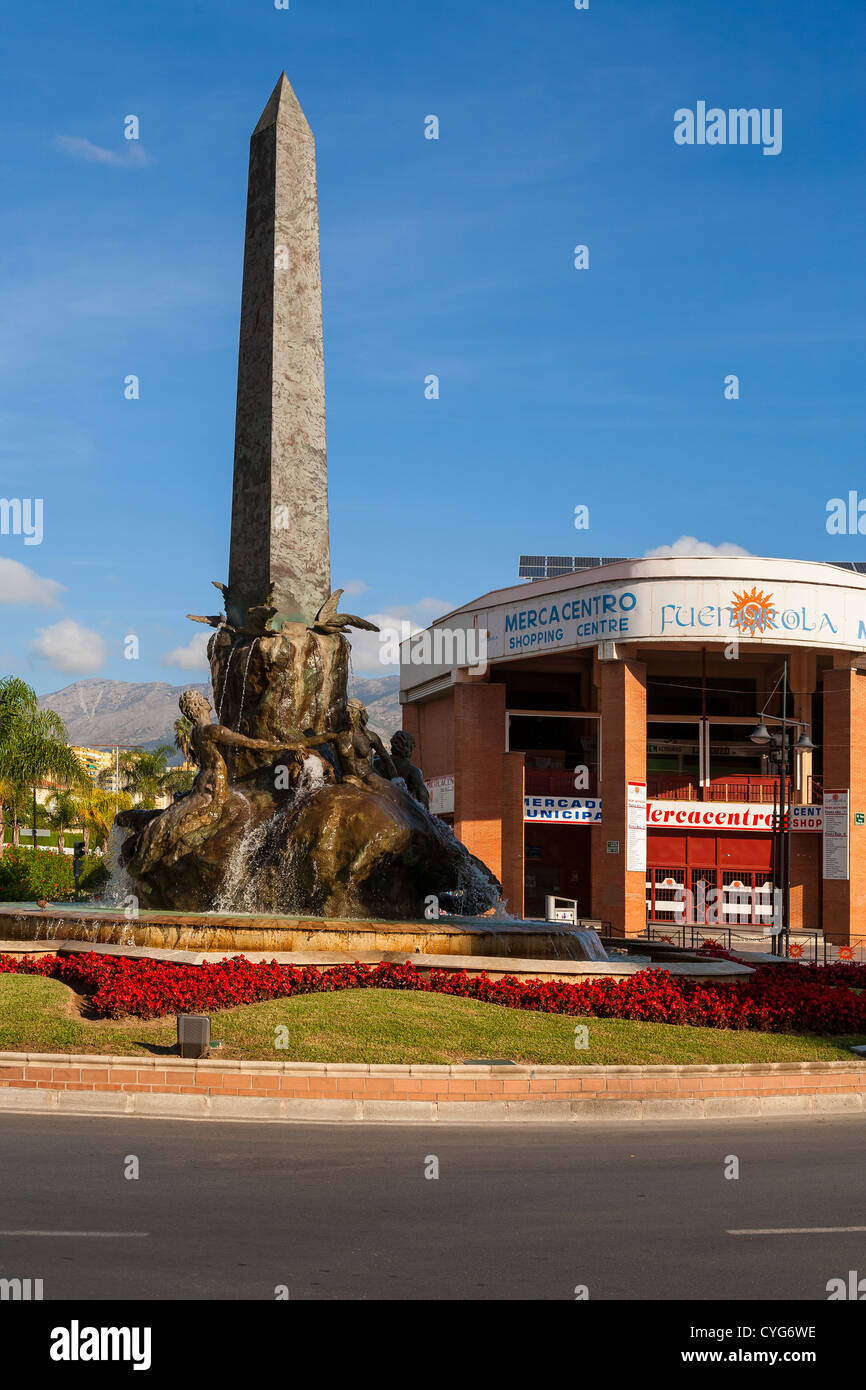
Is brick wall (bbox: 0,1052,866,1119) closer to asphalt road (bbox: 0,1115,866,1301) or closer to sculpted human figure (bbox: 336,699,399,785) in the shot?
asphalt road (bbox: 0,1115,866,1301)

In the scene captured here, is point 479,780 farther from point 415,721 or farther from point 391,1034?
point 391,1034

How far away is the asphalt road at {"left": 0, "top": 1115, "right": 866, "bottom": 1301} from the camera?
23.6ft

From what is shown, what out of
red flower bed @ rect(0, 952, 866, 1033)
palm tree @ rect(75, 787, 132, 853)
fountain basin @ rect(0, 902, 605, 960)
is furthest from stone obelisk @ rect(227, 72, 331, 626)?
palm tree @ rect(75, 787, 132, 853)

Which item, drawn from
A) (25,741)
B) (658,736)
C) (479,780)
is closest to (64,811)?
(25,741)

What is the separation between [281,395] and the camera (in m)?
22.3

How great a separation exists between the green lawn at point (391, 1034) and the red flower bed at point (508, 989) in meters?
0.37

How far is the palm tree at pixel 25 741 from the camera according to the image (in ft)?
186

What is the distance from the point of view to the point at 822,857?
55812 millimetres

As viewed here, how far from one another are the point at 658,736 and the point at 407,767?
40993mm

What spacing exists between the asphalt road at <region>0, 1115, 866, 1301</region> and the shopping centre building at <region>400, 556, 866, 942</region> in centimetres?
3722

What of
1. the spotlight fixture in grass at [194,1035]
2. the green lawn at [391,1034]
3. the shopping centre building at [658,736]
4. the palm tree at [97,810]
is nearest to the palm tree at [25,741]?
the shopping centre building at [658,736]
